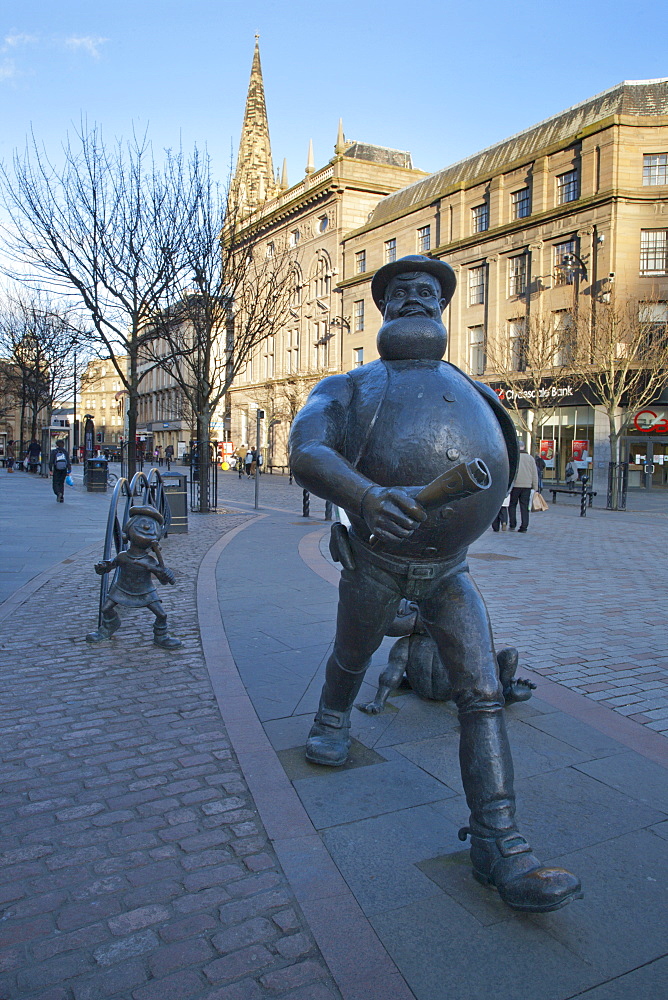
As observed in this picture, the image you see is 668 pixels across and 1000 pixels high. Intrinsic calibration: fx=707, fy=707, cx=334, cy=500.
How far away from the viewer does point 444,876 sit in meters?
2.45

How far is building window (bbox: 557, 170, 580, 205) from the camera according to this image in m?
28.5

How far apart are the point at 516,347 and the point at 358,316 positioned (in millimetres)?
14099

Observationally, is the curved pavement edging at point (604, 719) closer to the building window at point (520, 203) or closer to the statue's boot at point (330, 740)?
the statue's boot at point (330, 740)

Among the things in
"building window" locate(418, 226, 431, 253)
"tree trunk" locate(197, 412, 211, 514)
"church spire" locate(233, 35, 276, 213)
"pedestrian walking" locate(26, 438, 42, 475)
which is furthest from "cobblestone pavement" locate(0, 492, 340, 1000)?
"church spire" locate(233, 35, 276, 213)

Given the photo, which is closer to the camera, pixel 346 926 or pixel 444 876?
pixel 346 926

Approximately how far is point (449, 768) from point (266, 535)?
9.37 m

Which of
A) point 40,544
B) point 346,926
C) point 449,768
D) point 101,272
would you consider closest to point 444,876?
point 346,926

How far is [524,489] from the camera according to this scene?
516 inches

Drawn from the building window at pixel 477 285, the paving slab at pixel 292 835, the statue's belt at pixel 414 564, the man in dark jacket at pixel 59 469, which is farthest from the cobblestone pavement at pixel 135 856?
the building window at pixel 477 285

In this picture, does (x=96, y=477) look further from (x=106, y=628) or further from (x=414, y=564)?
(x=414, y=564)

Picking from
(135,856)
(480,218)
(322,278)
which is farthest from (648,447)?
(135,856)

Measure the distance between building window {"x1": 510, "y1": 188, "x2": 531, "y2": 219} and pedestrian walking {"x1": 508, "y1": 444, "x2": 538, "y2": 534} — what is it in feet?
70.1

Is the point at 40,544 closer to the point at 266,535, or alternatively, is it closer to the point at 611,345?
the point at 266,535

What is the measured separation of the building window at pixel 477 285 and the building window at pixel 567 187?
4.59 meters
